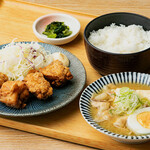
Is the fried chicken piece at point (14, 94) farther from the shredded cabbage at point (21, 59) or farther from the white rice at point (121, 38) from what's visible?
the white rice at point (121, 38)

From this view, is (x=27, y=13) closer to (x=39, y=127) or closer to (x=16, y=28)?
(x=16, y=28)

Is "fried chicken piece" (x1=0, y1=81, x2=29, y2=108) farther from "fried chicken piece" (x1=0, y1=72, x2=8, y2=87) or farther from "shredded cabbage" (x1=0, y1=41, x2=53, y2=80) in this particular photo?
"shredded cabbage" (x1=0, y1=41, x2=53, y2=80)

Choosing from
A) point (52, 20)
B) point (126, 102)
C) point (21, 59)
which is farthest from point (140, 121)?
point (52, 20)

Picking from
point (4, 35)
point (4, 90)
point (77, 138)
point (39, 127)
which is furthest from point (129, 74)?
point (4, 35)

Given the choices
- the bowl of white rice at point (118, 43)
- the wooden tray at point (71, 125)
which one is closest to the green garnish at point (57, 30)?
the wooden tray at point (71, 125)

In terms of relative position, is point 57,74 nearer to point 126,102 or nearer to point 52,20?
point 126,102

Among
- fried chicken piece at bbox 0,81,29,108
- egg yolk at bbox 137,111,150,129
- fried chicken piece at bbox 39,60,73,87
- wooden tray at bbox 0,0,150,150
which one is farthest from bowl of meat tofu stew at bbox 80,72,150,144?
fried chicken piece at bbox 0,81,29,108

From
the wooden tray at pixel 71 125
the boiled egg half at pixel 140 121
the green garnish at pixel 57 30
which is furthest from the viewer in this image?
the green garnish at pixel 57 30
